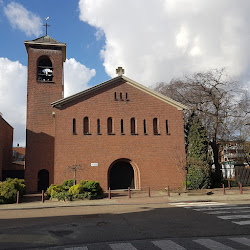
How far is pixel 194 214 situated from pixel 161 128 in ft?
43.6

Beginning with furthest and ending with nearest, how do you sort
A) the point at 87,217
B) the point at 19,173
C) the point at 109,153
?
the point at 19,173 < the point at 109,153 < the point at 87,217

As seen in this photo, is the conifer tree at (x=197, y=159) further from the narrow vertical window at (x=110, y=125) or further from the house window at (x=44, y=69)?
the house window at (x=44, y=69)

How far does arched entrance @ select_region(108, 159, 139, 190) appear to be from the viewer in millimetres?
23438

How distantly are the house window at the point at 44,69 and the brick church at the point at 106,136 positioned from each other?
56cm

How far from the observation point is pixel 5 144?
30.0m

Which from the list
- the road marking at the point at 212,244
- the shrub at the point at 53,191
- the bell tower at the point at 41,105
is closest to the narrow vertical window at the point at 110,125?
the bell tower at the point at 41,105

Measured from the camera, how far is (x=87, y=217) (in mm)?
11320

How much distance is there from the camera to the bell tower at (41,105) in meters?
23.9

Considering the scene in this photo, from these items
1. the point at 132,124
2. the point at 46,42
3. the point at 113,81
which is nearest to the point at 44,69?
the point at 46,42

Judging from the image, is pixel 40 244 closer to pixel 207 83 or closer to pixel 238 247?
pixel 238 247

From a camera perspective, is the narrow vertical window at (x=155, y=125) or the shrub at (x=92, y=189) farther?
the narrow vertical window at (x=155, y=125)

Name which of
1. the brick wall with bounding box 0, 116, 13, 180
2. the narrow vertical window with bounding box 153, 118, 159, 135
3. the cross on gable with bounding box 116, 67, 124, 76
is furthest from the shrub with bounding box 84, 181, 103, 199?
the brick wall with bounding box 0, 116, 13, 180

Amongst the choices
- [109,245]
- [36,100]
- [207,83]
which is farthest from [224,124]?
[109,245]

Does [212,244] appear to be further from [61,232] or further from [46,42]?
[46,42]
